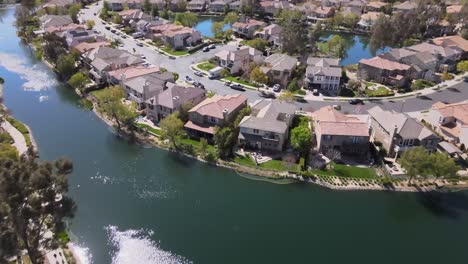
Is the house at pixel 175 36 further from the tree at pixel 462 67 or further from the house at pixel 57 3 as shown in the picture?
the tree at pixel 462 67

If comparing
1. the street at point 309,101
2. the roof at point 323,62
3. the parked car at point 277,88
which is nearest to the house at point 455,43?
the street at point 309,101

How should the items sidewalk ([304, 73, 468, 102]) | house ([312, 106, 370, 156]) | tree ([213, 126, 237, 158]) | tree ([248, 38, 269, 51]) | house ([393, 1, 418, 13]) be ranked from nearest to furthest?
house ([312, 106, 370, 156])
tree ([213, 126, 237, 158])
sidewalk ([304, 73, 468, 102])
tree ([248, 38, 269, 51])
house ([393, 1, 418, 13])

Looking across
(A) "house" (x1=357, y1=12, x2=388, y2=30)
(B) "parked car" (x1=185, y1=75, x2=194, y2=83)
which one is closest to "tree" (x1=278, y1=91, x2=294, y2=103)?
(B) "parked car" (x1=185, y1=75, x2=194, y2=83)

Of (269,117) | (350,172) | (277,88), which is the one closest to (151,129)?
(269,117)

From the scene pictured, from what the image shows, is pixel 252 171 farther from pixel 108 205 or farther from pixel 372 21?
pixel 372 21

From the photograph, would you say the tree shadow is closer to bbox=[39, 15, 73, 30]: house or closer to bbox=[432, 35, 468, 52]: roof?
bbox=[432, 35, 468, 52]: roof

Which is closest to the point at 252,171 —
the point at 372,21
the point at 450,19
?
the point at 372,21
